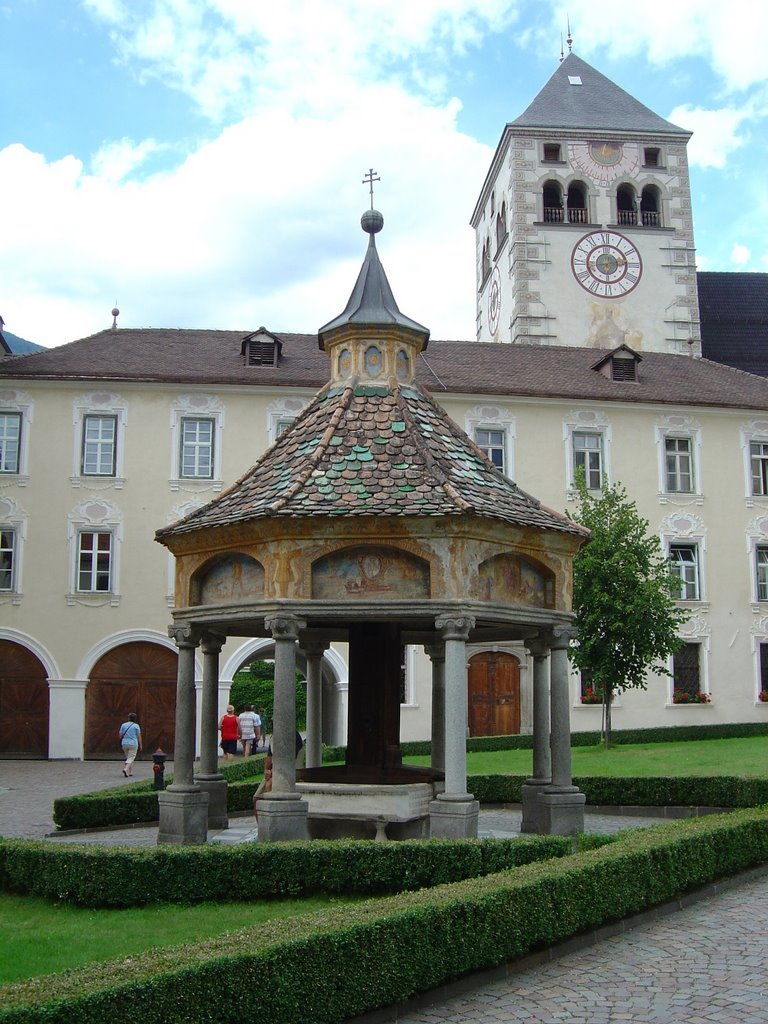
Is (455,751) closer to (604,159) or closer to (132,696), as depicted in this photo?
(132,696)

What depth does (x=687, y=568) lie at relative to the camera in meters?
37.6

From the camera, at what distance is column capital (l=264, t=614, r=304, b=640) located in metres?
13.5

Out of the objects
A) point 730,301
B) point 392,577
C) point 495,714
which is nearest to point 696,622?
point 495,714

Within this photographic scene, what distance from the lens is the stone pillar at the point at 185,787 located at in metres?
14.7

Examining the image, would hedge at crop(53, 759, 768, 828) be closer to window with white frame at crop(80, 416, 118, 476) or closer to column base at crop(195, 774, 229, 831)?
column base at crop(195, 774, 229, 831)

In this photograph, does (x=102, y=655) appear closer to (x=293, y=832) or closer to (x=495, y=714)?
(x=495, y=714)

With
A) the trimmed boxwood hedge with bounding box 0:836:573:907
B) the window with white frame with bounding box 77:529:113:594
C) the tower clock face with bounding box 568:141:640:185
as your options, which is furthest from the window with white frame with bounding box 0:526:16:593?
the tower clock face with bounding box 568:141:640:185

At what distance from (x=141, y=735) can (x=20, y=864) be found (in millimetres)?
23099

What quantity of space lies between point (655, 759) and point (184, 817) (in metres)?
15.2

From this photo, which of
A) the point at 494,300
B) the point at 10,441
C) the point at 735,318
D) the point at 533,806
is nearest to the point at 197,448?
the point at 10,441

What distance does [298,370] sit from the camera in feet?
120

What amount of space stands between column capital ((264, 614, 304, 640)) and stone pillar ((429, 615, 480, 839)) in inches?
65.6

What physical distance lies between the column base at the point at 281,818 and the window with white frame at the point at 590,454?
25.4m

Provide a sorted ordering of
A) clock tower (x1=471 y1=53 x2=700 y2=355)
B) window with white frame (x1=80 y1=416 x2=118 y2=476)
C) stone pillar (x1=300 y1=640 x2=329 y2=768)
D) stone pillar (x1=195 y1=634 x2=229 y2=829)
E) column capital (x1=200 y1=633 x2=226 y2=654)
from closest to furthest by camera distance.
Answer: column capital (x1=200 y1=633 x2=226 y2=654), stone pillar (x1=195 y1=634 x2=229 y2=829), stone pillar (x1=300 y1=640 x2=329 y2=768), window with white frame (x1=80 y1=416 x2=118 y2=476), clock tower (x1=471 y1=53 x2=700 y2=355)
